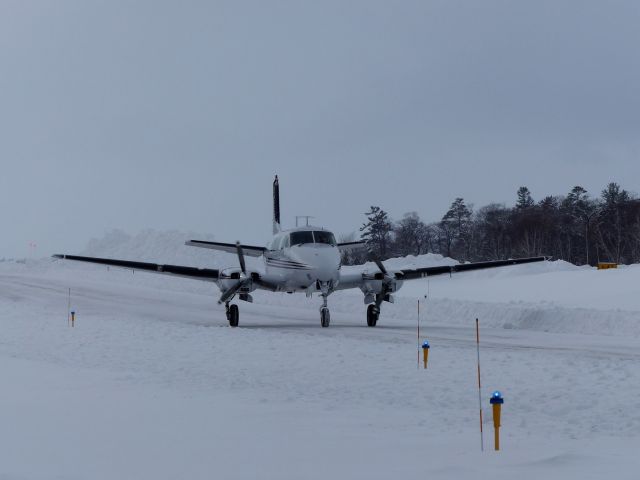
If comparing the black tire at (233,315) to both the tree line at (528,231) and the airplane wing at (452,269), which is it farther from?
the tree line at (528,231)

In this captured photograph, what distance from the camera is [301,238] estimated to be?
25.1m

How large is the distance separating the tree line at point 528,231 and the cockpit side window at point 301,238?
6404 centimetres

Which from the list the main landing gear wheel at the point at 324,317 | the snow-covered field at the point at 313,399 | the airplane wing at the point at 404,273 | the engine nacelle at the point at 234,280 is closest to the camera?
the snow-covered field at the point at 313,399

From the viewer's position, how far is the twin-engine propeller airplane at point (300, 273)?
967 inches

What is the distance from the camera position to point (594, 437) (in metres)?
8.41

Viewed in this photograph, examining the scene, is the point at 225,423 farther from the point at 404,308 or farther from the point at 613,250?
the point at 613,250

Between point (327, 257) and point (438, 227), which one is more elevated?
point (438, 227)

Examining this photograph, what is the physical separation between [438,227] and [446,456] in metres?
112

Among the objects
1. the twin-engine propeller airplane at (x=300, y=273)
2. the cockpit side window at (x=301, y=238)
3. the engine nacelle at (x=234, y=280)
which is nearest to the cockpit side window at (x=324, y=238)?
the twin-engine propeller airplane at (x=300, y=273)

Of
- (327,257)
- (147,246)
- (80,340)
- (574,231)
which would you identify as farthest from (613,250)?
(80,340)

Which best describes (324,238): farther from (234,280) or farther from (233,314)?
(233,314)

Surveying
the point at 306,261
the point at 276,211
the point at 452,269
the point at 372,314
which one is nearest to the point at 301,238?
the point at 306,261

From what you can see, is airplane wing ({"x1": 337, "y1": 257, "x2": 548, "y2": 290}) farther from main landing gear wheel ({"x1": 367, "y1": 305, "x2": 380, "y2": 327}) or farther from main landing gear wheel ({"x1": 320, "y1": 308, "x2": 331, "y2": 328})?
main landing gear wheel ({"x1": 320, "y1": 308, "x2": 331, "y2": 328})

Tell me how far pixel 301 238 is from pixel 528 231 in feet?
257
